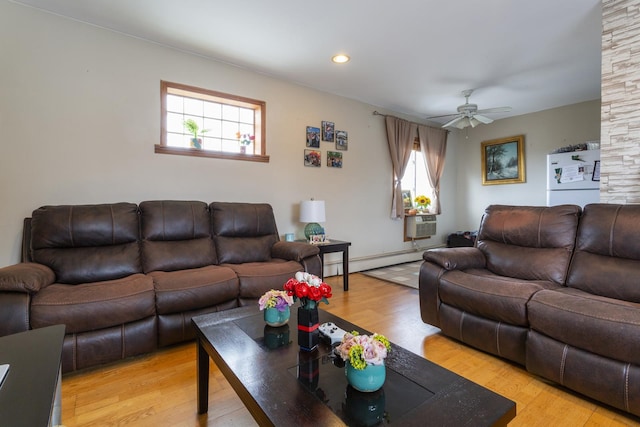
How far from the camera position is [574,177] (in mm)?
3645

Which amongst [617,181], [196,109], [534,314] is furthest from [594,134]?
[196,109]

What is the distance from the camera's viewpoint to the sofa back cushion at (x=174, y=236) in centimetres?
249

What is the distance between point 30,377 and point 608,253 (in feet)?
9.77

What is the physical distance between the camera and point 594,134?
4.38m

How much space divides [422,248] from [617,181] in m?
3.37

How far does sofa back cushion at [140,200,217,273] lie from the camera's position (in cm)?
249

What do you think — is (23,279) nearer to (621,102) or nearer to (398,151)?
(621,102)

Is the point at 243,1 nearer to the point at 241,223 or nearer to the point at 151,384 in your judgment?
the point at 241,223

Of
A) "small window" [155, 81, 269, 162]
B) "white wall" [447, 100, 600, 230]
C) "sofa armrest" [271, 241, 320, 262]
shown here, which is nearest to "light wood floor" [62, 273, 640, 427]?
"sofa armrest" [271, 241, 320, 262]

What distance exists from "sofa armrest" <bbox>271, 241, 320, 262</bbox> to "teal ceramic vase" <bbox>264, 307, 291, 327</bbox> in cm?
124

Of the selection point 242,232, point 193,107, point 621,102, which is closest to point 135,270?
point 242,232

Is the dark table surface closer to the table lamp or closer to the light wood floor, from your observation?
the light wood floor

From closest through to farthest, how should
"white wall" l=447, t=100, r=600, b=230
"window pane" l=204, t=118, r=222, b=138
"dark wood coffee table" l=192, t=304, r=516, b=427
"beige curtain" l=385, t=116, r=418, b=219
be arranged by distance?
"dark wood coffee table" l=192, t=304, r=516, b=427, "window pane" l=204, t=118, r=222, b=138, "white wall" l=447, t=100, r=600, b=230, "beige curtain" l=385, t=116, r=418, b=219

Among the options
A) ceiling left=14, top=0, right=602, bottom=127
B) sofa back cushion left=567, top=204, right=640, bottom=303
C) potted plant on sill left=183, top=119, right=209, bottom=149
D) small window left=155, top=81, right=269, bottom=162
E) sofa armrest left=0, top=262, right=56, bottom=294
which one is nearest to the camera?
sofa armrest left=0, top=262, right=56, bottom=294
